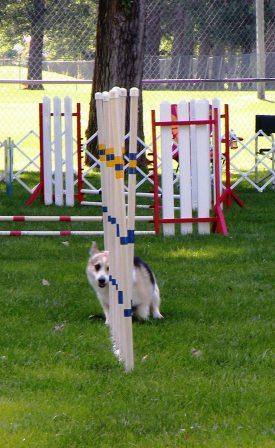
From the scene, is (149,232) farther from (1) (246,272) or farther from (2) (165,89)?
(2) (165,89)

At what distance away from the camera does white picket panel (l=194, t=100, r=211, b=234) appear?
40.3ft

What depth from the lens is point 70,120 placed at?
1505 centimetres

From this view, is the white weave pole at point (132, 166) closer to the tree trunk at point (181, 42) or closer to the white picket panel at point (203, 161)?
the white picket panel at point (203, 161)

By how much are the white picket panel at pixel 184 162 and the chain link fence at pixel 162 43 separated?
28.7 feet

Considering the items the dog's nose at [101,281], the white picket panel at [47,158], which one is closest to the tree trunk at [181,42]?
the white picket panel at [47,158]

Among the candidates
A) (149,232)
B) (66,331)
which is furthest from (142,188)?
(66,331)

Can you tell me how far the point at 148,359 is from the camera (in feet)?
21.9

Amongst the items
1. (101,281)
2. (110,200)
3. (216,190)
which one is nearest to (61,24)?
(216,190)

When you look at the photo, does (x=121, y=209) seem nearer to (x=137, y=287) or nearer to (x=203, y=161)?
(x=137, y=287)

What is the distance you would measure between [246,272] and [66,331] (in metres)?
2.93

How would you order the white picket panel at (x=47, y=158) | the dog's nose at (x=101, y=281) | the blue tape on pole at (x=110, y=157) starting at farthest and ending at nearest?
1. the white picket panel at (x=47, y=158)
2. the dog's nose at (x=101, y=281)
3. the blue tape on pole at (x=110, y=157)

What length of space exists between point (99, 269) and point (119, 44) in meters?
10.5

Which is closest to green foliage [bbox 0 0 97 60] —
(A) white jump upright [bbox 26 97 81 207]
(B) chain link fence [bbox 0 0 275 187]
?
(B) chain link fence [bbox 0 0 275 187]

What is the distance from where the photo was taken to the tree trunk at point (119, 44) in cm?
1748
